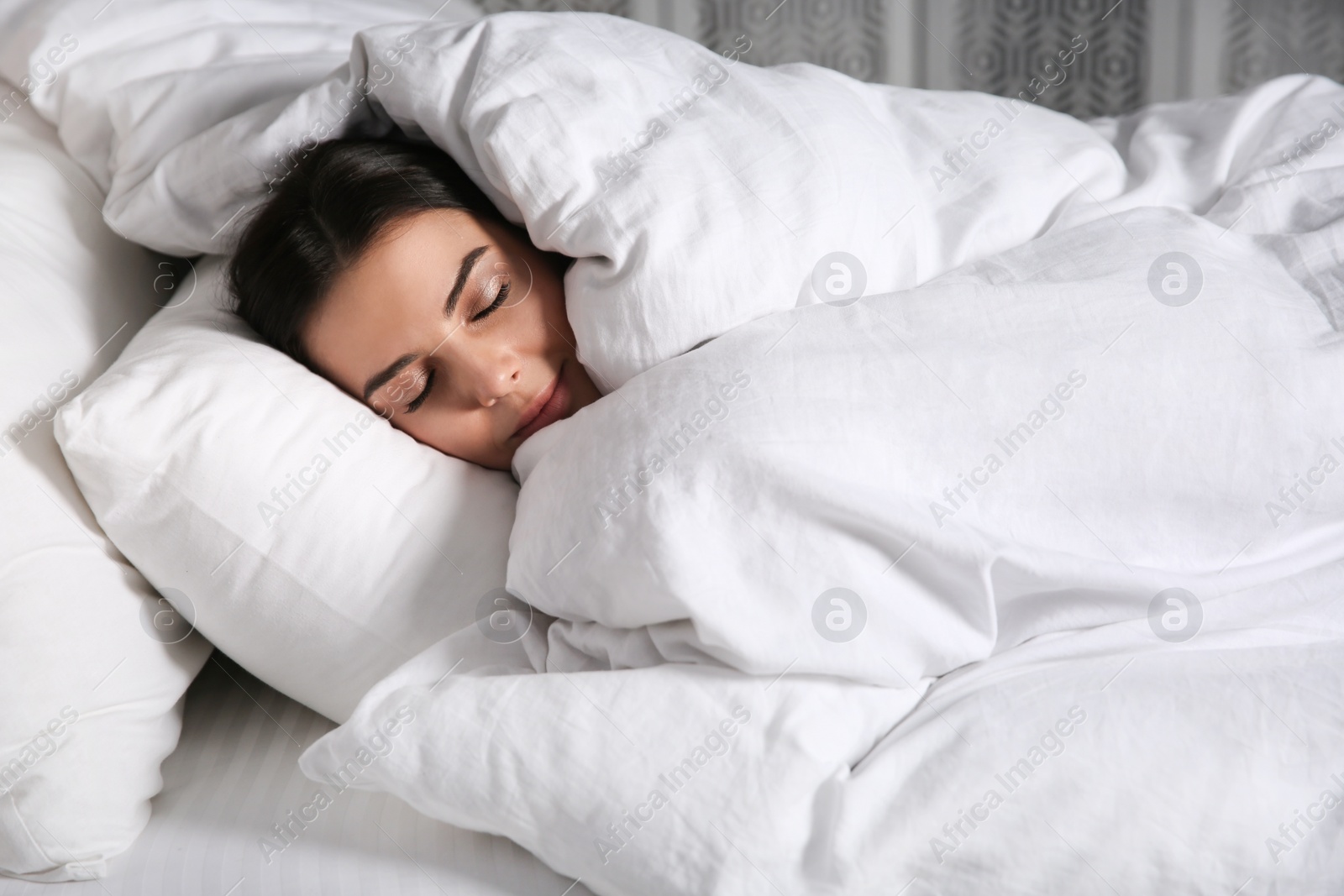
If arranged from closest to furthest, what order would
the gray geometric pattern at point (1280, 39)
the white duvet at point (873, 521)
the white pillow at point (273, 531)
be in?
the white duvet at point (873, 521), the white pillow at point (273, 531), the gray geometric pattern at point (1280, 39)

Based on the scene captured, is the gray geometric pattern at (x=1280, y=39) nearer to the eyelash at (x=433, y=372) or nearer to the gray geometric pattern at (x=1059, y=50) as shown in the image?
the gray geometric pattern at (x=1059, y=50)

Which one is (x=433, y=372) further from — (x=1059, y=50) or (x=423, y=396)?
(x=1059, y=50)

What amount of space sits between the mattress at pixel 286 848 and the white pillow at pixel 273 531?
0.08 meters

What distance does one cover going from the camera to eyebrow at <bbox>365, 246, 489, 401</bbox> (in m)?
0.89

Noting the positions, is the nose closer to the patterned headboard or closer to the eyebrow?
the eyebrow

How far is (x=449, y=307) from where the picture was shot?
2.90 feet

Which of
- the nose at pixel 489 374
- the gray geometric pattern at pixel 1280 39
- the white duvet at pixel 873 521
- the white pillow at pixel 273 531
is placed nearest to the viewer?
the white duvet at pixel 873 521

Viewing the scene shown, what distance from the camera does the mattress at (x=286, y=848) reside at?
683 millimetres

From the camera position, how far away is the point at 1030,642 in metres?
0.74

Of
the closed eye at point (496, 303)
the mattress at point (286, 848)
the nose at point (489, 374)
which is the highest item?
the closed eye at point (496, 303)

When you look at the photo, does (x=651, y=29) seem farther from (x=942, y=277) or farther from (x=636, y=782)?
(x=636, y=782)

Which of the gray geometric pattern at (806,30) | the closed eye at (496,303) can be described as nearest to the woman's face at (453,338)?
the closed eye at (496,303)

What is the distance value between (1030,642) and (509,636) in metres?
0.40

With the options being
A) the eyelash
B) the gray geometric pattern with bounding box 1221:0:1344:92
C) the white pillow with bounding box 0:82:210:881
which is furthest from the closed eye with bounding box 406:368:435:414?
the gray geometric pattern with bounding box 1221:0:1344:92
